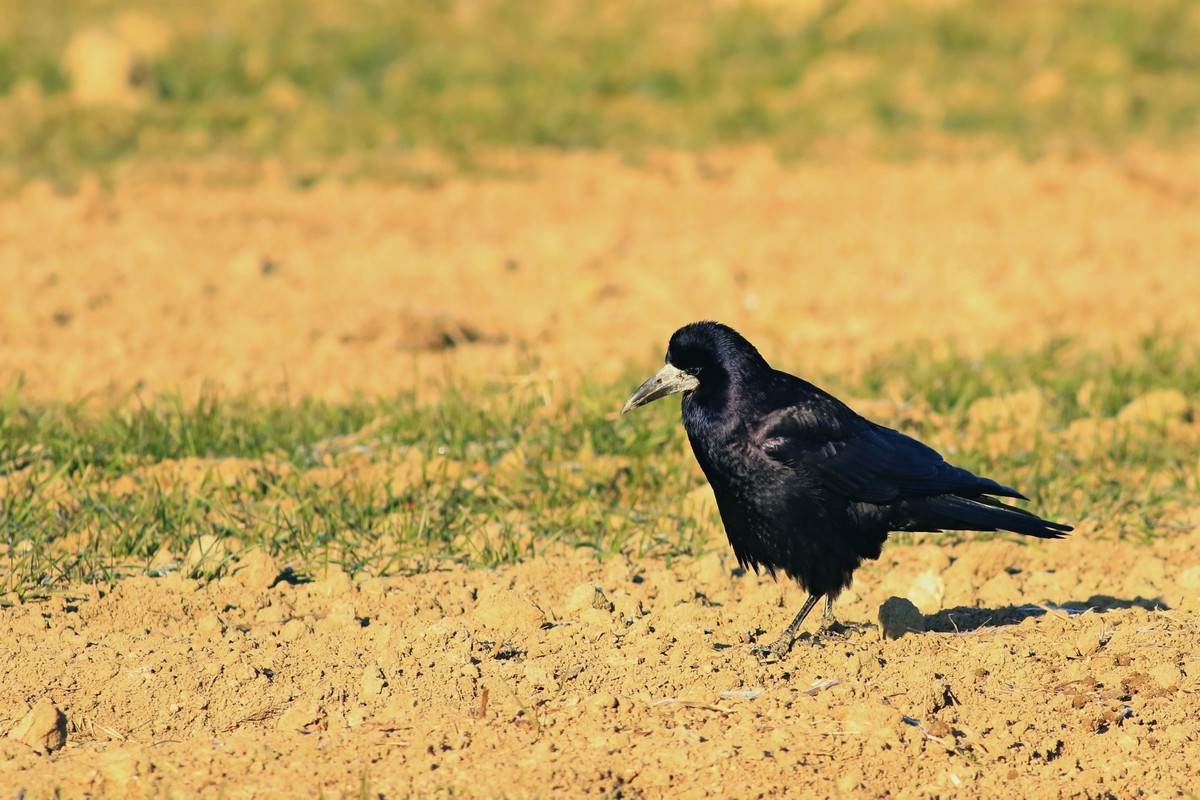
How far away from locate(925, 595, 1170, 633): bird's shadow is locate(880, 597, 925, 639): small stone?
0.23 feet

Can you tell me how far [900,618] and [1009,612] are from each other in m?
0.49

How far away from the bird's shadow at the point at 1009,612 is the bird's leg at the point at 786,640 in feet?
1.18

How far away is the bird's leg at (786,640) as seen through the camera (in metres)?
4.43

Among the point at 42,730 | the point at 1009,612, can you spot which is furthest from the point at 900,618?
the point at 42,730

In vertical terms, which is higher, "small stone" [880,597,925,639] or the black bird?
the black bird

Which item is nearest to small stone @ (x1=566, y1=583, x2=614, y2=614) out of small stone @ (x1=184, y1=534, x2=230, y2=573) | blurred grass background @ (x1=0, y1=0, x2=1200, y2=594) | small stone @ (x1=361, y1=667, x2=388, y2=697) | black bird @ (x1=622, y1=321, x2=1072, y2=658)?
black bird @ (x1=622, y1=321, x2=1072, y2=658)

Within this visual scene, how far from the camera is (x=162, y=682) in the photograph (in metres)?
4.14

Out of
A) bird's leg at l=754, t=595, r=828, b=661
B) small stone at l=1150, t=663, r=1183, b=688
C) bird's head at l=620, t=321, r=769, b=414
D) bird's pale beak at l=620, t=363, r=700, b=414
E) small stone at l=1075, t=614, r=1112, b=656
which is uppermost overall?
bird's head at l=620, t=321, r=769, b=414

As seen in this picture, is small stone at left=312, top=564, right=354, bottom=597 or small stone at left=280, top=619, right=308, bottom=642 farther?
small stone at left=312, top=564, right=354, bottom=597

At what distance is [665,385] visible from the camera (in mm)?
4832

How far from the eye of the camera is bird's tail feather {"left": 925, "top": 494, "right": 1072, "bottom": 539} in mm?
4539

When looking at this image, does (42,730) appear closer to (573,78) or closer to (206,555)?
(206,555)

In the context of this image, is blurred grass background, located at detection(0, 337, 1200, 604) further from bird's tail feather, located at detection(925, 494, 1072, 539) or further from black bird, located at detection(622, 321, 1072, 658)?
bird's tail feather, located at detection(925, 494, 1072, 539)

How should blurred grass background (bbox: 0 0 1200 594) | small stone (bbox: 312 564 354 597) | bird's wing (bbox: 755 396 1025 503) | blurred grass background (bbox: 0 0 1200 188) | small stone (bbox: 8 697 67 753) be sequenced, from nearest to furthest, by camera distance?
small stone (bbox: 8 697 67 753), bird's wing (bbox: 755 396 1025 503), small stone (bbox: 312 564 354 597), blurred grass background (bbox: 0 0 1200 594), blurred grass background (bbox: 0 0 1200 188)
